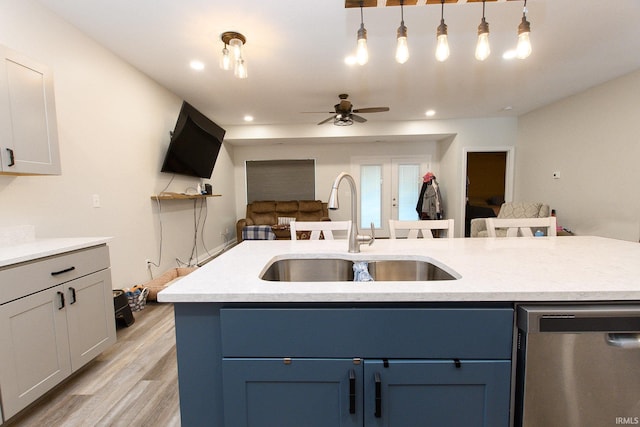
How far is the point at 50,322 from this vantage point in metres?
1.50

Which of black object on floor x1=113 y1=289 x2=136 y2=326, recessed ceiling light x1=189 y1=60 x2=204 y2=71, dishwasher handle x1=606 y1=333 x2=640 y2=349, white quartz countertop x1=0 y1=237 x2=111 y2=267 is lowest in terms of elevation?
black object on floor x1=113 y1=289 x2=136 y2=326

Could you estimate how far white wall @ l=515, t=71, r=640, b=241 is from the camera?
3.22 metres

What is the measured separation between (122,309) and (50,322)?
3.08 ft

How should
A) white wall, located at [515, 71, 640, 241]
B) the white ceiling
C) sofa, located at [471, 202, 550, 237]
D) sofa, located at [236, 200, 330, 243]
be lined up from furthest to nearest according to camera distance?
sofa, located at [236, 200, 330, 243]
sofa, located at [471, 202, 550, 237]
white wall, located at [515, 71, 640, 241]
the white ceiling

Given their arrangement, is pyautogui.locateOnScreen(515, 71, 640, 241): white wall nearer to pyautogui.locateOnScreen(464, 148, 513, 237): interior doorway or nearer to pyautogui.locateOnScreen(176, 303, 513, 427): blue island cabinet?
pyautogui.locateOnScreen(464, 148, 513, 237): interior doorway

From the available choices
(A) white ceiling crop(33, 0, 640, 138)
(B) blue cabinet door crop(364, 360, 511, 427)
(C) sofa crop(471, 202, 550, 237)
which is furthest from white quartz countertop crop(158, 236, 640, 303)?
(C) sofa crop(471, 202, 550, 237)

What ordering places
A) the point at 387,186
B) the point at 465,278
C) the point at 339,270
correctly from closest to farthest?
the point at 465,278, the point at 339,270, the point at 387,186

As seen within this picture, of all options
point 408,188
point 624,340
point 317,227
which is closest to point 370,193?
point 408,188

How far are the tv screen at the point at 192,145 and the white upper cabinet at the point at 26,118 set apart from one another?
1.59 m

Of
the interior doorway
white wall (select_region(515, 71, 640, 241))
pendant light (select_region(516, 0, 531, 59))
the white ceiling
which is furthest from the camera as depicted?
the interior doorway

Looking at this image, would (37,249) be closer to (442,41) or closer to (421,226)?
(421,226)

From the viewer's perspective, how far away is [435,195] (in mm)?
5664

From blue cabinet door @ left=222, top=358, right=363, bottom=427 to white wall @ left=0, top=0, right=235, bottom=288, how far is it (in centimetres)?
202

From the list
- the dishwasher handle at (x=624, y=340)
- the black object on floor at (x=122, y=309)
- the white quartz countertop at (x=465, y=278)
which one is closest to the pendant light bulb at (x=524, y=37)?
the white quartz countertop at (x=465, y=278)
